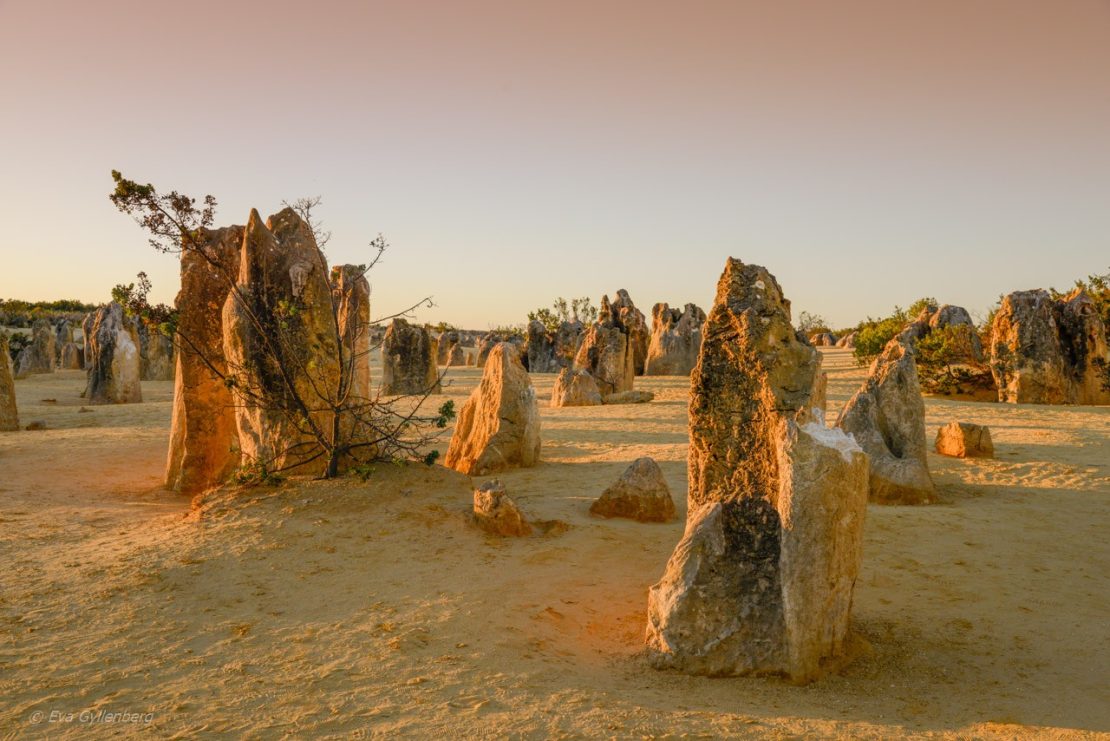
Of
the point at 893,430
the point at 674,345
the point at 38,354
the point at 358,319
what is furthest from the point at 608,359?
the point at 38,354

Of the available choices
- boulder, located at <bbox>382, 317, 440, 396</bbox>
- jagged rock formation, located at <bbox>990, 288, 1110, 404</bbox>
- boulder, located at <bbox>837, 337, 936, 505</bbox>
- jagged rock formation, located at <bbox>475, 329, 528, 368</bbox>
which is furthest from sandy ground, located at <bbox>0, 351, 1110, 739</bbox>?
jagged rock formation, located at <bbox>475, 329, 528, 368</bbox>

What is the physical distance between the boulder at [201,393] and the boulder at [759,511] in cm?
665

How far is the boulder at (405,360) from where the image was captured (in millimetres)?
23828

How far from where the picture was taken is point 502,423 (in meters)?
11.2

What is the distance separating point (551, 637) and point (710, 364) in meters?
2.05

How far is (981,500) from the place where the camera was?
9117 millimetres

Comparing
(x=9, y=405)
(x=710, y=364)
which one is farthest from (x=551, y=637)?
(x=9, y=405)

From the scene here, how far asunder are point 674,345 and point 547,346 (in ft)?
25.4

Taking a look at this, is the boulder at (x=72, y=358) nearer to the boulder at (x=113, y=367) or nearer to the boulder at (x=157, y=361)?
the boulder at (x=157, y=361)

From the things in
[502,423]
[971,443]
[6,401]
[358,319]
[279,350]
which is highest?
[358,319]

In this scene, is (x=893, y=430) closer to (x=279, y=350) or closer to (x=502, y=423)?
(x=502, y=423)

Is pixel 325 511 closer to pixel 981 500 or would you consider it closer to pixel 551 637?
pixel 551 637

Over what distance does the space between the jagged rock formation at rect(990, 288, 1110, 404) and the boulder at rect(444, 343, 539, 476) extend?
40.8 ft

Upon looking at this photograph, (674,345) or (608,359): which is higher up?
(674,345)
